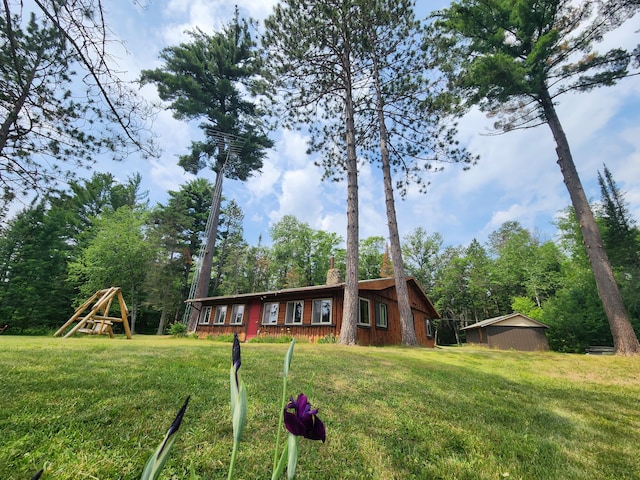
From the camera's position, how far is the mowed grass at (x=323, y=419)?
1876 mm

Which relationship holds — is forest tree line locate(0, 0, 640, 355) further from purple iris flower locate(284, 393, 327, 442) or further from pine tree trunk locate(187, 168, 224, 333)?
purple iris flower locate(284, 393, 327, 442)

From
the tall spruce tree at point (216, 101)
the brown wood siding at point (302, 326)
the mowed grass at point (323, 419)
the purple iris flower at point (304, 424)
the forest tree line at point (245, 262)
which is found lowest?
the mowed grass at point (323, 419)

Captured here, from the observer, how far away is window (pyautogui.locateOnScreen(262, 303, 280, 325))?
14333mm

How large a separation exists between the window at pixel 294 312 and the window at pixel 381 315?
3.50 metres

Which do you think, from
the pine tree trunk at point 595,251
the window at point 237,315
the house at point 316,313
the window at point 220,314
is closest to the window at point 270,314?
the house at point 316,313

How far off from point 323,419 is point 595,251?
10.7 meters

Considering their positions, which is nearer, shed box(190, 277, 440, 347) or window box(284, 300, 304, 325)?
shed box(190, 277, 440, 347)

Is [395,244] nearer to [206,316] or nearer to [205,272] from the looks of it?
[205,272]

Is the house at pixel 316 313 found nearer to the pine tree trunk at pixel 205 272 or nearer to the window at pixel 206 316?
the window at pixel 206 316

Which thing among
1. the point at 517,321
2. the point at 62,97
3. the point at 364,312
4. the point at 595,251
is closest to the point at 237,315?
the point at 364,312

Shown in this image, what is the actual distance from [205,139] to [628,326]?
80.7ft

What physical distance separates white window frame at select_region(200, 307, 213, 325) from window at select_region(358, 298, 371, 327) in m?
10.9

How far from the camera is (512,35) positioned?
11.0m

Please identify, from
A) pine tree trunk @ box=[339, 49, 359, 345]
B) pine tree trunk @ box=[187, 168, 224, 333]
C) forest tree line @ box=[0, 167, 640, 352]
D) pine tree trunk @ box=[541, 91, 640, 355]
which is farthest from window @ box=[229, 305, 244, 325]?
pine tree trunk @ box=[541, 91, 640, 355]
